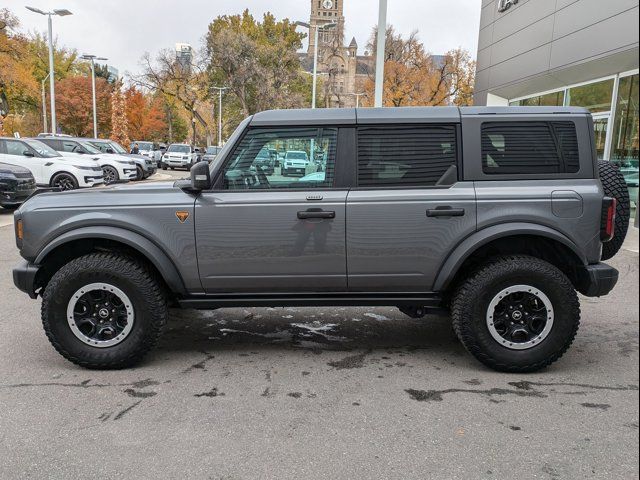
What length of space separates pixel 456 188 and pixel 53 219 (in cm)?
305

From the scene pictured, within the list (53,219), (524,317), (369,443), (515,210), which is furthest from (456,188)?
(53,219)

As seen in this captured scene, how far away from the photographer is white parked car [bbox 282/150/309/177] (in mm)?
4027

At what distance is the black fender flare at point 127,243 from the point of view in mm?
3883

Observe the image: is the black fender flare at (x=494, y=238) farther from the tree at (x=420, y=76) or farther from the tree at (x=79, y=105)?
the tree at (x=79, y=105)

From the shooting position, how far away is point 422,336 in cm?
491

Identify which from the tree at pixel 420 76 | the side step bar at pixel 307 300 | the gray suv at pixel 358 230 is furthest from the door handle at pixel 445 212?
the tree at pixel 420 76

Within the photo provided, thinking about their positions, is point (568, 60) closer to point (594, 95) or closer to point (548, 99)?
point (594, 95)

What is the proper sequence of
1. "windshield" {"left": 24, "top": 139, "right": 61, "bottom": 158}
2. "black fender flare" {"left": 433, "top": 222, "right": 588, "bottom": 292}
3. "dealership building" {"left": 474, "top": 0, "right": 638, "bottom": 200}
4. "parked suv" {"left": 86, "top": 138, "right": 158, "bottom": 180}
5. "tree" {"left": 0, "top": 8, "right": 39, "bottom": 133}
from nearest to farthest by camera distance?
"black fender flare" {"left": 433, "top": 222, "right": 588, "bottom": 292}, "dealership building" {"left": 474, "top": 0, "right": 638, "bottom": 200}, "windshield" {"left": 24, "top": 139, "right": 61, "bottom": 158}, "parked suv" {"left": 86, "top": 138, "right": 158, "bottom": 180}, "tree" {"left": 0, "top": 8, "right": 39, "bottom": 133}

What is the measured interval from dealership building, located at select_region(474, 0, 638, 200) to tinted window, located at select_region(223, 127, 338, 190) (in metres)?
8.93

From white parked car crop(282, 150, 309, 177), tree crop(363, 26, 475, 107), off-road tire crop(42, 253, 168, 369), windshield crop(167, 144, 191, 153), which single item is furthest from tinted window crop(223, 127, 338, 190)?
tree crop(363, 26, 475, 107)

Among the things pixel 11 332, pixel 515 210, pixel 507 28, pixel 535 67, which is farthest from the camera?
pixel 507 28

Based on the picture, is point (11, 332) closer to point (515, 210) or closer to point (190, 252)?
point (190, 252)

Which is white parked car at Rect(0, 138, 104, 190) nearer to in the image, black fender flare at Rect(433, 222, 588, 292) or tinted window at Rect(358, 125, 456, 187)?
tinted window at Rect(358, 125, 456, 187)

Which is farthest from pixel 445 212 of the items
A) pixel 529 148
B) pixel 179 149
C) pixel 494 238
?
pixel 179 149
